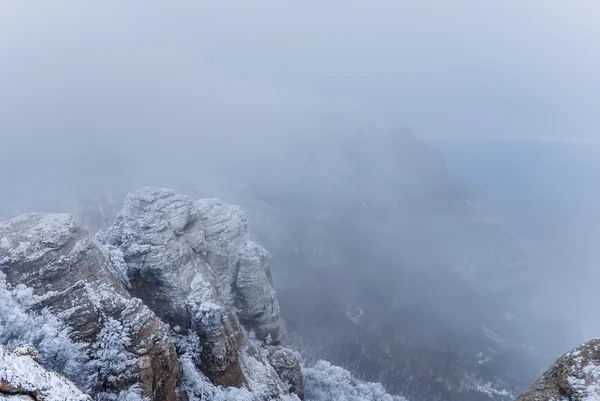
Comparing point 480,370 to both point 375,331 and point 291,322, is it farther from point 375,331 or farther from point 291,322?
point 291,322

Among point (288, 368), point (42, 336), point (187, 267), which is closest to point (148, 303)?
point (187, 267)

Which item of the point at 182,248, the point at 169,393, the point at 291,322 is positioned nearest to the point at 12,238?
the point at 182,248

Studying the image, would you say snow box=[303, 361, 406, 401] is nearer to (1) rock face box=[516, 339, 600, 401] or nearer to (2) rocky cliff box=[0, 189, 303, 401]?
(2) rocky cliff box=[0, 189, 303, 401]

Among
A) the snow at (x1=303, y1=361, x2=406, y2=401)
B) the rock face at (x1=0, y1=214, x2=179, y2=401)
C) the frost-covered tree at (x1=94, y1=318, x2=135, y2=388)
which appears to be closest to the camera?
the frost-covered tree at (x1=94, y1=318, x2=135, y2=388)

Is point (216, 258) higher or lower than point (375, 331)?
higher

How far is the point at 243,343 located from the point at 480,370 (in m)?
128

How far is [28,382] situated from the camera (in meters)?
25.9

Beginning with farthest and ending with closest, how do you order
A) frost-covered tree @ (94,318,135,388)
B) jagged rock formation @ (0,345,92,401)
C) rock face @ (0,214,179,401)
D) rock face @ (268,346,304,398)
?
1. rock face @ (268,346,304,398)
2. rock face @ (0,214,179,401)
3. frost-covered tree @ (94,318,135,388)
4. jagged rock formation @ (0,345,92,401)

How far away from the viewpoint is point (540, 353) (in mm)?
174375

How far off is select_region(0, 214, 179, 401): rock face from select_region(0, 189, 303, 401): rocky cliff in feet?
0.38

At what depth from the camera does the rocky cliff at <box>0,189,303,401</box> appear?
4019 cm

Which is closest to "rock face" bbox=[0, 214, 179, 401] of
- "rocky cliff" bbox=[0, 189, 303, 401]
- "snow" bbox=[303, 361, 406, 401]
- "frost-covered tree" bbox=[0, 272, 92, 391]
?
"rocky cliff" bbox=[0, 189, 303, 401]

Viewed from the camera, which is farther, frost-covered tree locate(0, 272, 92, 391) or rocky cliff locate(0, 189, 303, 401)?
rocky cliff locate(0, 189, 303, 401)

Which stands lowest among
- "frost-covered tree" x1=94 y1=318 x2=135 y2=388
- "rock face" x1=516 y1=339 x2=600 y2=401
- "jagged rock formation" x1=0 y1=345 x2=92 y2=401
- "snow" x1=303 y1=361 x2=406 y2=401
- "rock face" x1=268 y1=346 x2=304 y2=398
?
"snow" x1=303 y1=361 x2=406 y2=401
